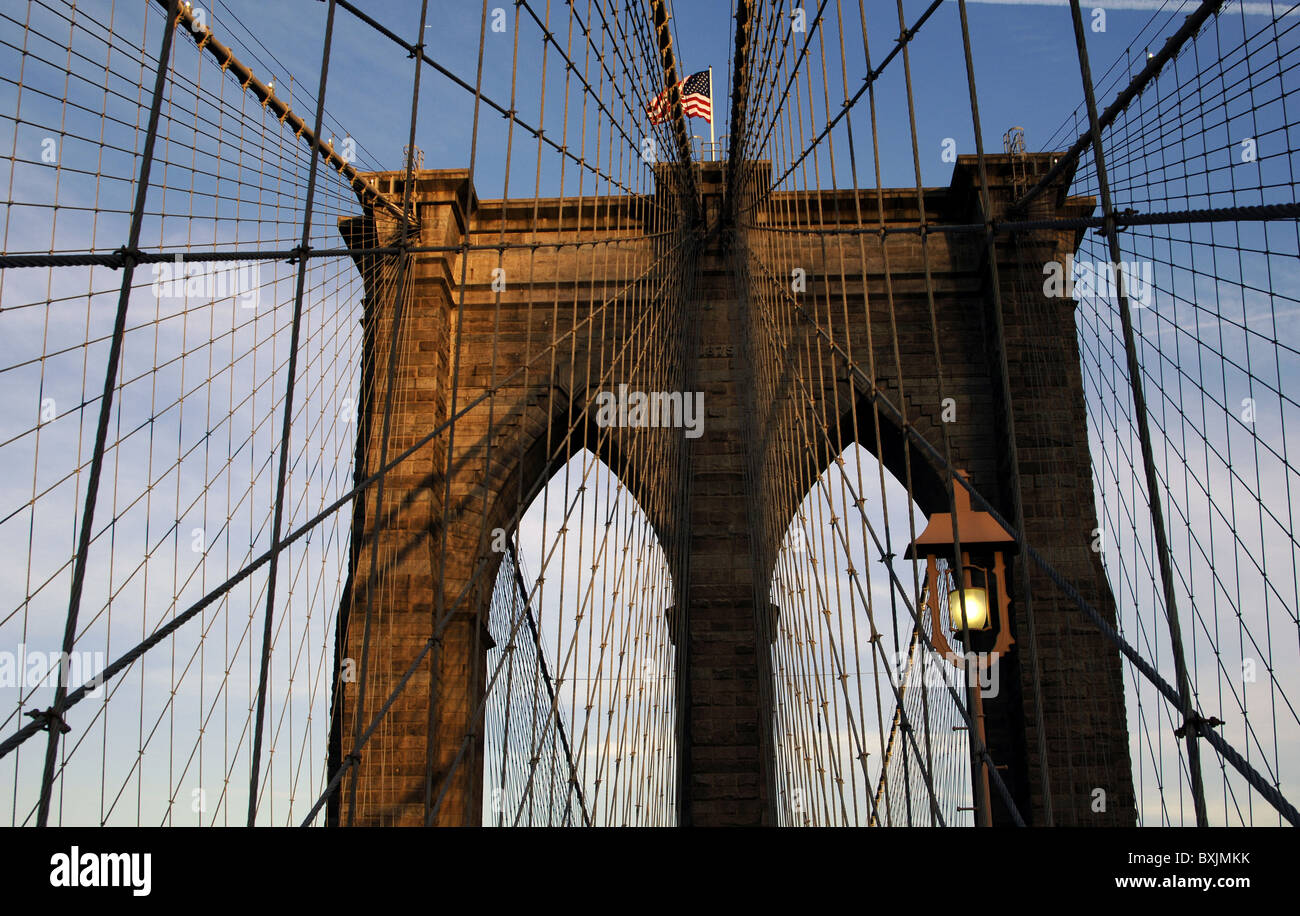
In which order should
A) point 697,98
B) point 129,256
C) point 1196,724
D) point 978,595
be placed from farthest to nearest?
1. point 697,98
2. point 978,595
3. point 129,256
4. point 1196,724

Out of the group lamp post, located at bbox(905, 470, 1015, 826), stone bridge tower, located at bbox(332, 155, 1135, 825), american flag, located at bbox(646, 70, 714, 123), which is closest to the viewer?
lamp post, located at bbox(905, 470, 1015, 826)

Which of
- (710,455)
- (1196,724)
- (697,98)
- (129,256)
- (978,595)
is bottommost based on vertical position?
(1196,724)

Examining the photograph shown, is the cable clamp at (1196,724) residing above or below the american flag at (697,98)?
below

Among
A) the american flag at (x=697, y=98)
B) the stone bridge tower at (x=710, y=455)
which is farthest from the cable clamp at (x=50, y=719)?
the american flag at (x=697, y=98)

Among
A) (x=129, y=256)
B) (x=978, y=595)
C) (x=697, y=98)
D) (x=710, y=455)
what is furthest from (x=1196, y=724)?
(x=697, y=98)

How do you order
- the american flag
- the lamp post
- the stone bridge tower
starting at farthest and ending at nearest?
the american flag < the stone bridge tower < the lamp post

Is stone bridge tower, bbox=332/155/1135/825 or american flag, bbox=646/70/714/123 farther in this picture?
american flag, bbox=646/70/714/123

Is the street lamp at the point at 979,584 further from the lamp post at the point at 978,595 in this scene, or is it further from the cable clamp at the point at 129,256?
the cable clamp at the point at 129,256

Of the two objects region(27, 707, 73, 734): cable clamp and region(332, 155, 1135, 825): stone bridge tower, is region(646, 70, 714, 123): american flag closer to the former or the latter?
region(332, 155, 1135, 825): stone bridge tower

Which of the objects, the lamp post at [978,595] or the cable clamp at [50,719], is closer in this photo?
the cable clamp at [50,719]

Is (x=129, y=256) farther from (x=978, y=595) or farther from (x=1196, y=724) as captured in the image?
(x=978, y=595)

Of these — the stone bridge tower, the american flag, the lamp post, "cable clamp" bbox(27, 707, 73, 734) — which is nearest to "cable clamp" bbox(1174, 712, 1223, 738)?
the lamp post
